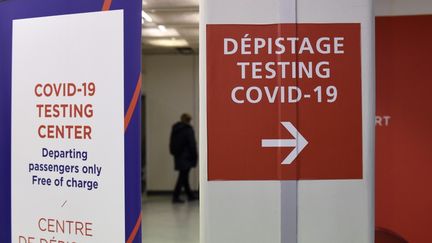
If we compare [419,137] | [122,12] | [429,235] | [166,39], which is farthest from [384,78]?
[166,39]

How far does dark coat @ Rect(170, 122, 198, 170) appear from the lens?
963cm

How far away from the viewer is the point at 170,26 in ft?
27.1

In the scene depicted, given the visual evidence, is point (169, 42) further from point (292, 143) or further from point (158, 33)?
point (292, 143)

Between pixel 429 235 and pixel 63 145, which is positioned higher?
pixel 63 145

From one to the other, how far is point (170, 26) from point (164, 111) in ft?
9.85

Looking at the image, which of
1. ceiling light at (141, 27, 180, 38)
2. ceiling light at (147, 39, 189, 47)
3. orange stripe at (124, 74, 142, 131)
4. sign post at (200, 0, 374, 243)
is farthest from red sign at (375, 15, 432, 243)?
ceiling light at (147, 39, 189, 47)

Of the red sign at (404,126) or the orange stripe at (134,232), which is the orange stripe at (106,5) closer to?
the orange stripe at (134,232)

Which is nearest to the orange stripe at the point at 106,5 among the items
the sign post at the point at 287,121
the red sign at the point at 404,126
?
the sign post at the point at 287,121

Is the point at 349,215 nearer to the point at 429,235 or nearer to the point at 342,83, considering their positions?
the point at 342,83

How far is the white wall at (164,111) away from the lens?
1096cm

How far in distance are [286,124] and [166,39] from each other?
325 inches

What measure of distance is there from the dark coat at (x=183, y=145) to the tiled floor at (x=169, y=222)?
2.57 ft

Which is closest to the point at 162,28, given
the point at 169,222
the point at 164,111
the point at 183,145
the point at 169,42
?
the point at 169,42

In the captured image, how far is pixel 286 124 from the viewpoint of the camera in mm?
1621
